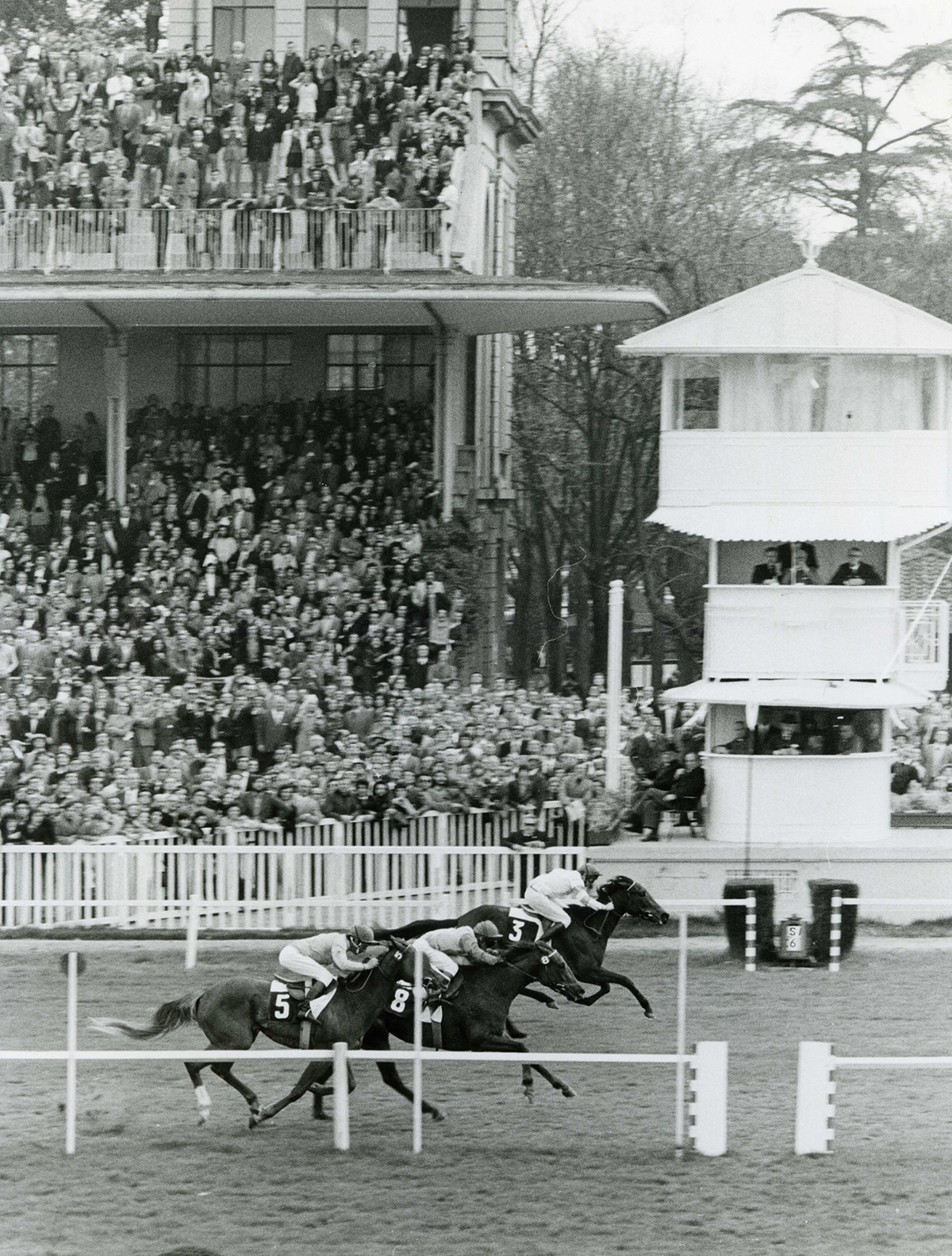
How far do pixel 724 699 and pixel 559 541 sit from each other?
624 inches

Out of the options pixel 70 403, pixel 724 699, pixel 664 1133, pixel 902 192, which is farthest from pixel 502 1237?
pixel 902 192

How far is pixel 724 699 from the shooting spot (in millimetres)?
23641

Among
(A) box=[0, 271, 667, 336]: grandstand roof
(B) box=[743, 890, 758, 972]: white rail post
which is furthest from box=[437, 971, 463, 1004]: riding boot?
(A) box=[0, 271, 667, 336]: grandstand roof

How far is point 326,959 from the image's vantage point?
13.9 m

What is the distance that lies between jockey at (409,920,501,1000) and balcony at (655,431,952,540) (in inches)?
425

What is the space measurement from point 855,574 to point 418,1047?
12353 millimetres

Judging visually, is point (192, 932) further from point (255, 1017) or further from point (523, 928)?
point (255, 1017)

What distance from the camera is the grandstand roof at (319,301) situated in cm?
2803

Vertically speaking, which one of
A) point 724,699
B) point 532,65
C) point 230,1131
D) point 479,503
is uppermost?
point 532,65

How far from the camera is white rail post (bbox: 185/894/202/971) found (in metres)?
19.4

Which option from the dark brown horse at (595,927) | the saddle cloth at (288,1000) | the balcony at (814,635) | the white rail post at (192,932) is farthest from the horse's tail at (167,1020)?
the balcony at (814,635)

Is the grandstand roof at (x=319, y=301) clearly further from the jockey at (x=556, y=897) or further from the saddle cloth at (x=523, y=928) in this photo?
the saddle cloth at (x=523, y=928)

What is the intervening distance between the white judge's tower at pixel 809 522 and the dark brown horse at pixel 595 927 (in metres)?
5.89

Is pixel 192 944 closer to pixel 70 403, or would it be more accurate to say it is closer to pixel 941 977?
pixel 941 977
